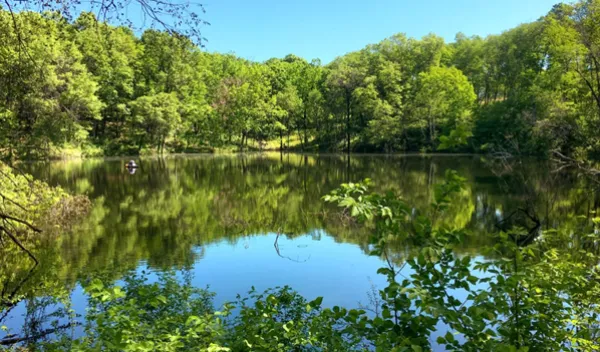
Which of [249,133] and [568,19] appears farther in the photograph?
[249,133]

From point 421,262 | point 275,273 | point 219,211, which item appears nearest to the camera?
point 421,262

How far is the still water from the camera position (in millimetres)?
10461

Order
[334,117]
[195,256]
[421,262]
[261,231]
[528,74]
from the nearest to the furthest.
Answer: [421,262]
[195,256]
[261,231]
[528,74]
[334,117]

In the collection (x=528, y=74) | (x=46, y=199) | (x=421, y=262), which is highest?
(x=528, y=74)

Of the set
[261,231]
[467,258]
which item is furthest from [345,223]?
[467,258]

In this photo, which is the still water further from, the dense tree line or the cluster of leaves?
the dense tree line

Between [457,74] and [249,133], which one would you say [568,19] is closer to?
[457,74]

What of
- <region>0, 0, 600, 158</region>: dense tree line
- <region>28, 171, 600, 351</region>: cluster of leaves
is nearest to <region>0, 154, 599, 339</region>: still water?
<region>28, 171, 600, 351</region>: cluster of leaves

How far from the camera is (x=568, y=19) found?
1580cm

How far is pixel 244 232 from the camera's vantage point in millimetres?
16453

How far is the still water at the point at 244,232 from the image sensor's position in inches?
412

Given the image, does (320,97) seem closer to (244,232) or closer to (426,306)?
(244,232)

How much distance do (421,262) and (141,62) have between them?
70050mm

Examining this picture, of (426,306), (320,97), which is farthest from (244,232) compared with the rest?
(320,97)
